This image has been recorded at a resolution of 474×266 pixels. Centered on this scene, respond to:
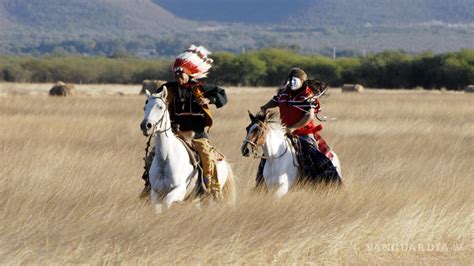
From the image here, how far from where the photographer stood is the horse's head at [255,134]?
11453mm

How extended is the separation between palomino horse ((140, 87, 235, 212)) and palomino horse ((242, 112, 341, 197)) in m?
0.82

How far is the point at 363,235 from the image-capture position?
10.3 m

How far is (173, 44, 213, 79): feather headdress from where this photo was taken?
37.1 feet

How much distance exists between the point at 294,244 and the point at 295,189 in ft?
8.02

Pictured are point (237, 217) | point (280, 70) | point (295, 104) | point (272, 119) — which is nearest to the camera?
point (237, 217)

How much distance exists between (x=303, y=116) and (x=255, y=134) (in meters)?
0.85

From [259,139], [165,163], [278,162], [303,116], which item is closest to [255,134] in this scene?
[259,139]

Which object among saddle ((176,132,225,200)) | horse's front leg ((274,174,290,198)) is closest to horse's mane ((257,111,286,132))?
horse's front leg ((274,174,290,198))

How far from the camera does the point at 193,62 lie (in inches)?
447

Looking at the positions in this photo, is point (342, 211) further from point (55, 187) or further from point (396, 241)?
point (55, 187)

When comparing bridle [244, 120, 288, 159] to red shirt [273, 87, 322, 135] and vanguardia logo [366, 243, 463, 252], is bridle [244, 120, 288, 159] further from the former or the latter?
vanguardia logo [366, 243, 463, 252]

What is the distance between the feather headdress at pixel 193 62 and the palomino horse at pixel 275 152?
62cm

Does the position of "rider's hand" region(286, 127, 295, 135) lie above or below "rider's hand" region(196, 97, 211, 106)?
below

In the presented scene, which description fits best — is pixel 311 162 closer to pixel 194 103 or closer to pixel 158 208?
pixel 194 103
